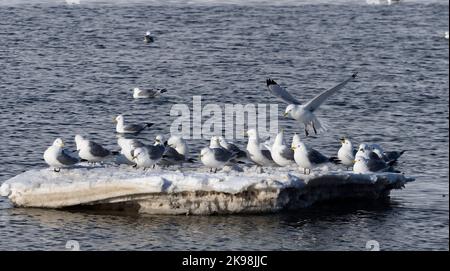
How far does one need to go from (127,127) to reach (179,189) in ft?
36.8

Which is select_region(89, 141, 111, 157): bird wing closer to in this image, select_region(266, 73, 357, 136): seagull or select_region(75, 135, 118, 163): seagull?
select_region(75, 135, 118, 163): seagull

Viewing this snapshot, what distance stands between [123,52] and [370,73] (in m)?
11.8

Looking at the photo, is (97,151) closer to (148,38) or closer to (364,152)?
(364,152)

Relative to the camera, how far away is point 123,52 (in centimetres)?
5638

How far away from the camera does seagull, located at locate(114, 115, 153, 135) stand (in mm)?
38031

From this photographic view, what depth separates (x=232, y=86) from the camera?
47.1 metres

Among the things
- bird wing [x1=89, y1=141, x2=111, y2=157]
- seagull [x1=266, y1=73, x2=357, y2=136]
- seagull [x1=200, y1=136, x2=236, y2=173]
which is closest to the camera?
seagull [x1=200, y1=136, x2=236, y2=173]

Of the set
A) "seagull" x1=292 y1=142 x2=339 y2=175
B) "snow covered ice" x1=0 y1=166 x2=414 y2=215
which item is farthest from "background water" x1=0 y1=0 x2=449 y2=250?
"seagull" x1=292 y1=142 x2=339 y2=175

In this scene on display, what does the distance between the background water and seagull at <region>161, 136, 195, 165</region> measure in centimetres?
248

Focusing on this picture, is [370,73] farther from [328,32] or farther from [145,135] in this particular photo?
[145,135]

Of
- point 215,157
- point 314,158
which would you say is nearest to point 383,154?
point 314,158

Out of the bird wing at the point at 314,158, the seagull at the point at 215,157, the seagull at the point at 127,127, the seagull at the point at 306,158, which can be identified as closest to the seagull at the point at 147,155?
the seagull at the point at 215,157

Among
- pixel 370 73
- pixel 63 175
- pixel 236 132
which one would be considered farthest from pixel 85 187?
pixel 370 73
